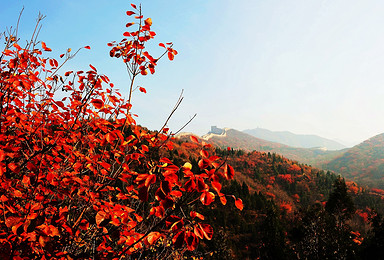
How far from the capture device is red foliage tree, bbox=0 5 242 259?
64.2 inches

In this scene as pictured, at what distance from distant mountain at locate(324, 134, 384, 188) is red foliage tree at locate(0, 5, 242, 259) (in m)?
107

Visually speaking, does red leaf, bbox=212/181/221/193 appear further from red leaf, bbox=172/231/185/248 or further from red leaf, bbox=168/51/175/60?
red leaf, bbox=168/51/175/60

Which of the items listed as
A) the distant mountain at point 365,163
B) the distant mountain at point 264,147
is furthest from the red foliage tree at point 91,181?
the distant mountain at point 264,147

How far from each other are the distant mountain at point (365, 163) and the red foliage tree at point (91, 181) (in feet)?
350

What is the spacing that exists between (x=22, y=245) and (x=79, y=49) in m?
3.63

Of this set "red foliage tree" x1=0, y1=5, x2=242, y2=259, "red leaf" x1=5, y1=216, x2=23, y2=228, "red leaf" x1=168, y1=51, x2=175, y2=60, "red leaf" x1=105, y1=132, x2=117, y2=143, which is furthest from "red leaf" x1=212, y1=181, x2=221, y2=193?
"red leaf" x1=168, y1=51, x2=175, y2=60

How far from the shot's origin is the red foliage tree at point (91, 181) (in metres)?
1.63

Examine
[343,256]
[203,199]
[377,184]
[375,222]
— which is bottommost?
[377,184]

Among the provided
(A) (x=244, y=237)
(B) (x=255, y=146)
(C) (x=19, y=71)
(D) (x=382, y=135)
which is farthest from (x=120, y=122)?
(D) (x=382, y=135)

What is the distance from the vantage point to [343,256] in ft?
38.0

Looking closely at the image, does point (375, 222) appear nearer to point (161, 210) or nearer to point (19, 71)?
point (161, 210)

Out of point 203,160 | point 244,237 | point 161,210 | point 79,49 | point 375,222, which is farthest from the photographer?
point 244,237

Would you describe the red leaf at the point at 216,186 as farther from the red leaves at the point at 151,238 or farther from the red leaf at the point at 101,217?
the red leaf at the point at 101,217

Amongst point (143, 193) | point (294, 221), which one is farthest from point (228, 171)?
point (294, 221)
